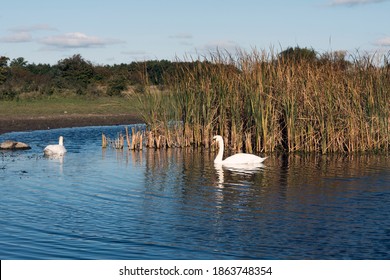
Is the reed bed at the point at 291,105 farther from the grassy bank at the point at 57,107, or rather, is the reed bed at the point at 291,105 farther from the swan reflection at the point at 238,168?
the grassy bank at the point at 57,107

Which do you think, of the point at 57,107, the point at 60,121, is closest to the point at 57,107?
the point at 57,107

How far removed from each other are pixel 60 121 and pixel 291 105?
1597cm

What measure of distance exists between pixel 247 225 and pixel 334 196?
3.26 metres

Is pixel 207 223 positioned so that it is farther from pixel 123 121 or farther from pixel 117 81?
pixel 117 81

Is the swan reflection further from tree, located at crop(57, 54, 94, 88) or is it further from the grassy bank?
tree, located at crop(57, 54, 94, 88)

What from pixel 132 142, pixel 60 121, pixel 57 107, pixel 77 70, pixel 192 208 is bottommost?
pixel 192 208

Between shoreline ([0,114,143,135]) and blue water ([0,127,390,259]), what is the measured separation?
440 inches

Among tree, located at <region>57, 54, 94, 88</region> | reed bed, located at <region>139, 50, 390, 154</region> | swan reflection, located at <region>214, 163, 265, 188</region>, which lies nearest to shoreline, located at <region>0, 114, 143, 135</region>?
reed bed, located at <region>139, 50, 390, 154</region>

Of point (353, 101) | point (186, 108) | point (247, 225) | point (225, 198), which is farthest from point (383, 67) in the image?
point (247, 225)

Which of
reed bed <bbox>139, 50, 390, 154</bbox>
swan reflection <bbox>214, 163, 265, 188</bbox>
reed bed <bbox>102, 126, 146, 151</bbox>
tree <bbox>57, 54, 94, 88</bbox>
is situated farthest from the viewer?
tree <bbox>57, 54, 94, 88</bbox>

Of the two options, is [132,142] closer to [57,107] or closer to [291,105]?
[291,105]

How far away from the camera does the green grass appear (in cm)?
3606

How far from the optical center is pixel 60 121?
→ 112ft

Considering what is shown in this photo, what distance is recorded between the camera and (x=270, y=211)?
12469mm
